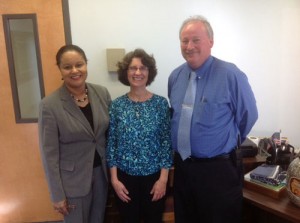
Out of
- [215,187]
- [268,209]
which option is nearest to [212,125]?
[215,187]

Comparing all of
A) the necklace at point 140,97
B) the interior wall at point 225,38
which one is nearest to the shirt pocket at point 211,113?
the necklace at point 140,97

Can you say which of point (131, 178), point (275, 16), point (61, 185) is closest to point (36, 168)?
point (61, 185)

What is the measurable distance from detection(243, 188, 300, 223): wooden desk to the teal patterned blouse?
0.57m

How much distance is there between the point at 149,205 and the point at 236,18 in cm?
169

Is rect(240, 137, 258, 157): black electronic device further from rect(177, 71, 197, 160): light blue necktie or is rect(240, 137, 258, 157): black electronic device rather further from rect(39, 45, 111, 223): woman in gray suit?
rect(39, 45, 111, 223): woman in gray suit

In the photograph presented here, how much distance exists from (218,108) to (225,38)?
41.7 inches

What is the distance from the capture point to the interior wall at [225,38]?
201cm

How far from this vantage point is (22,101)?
83.3 inches

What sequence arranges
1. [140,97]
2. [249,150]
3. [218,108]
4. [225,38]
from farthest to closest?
[225,38]
[249,150]
[140,97]
[218,108]

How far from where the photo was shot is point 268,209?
142 centimetres

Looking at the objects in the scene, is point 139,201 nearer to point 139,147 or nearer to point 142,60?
point 139,147

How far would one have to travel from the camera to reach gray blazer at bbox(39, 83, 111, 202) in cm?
134

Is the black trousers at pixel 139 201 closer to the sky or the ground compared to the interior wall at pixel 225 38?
closer to the ground

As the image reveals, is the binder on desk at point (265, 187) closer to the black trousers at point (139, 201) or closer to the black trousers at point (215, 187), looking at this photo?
the black trousers at point (215, 187)
